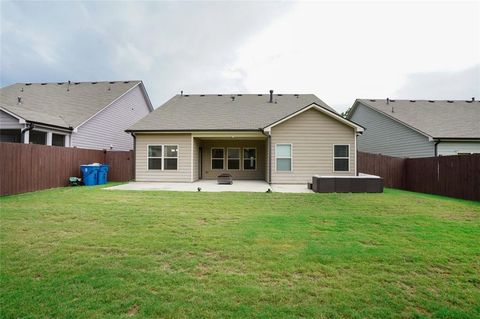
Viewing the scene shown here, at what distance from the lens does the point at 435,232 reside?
506 centimetres

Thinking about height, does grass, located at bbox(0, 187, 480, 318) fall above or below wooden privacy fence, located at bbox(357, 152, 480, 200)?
below

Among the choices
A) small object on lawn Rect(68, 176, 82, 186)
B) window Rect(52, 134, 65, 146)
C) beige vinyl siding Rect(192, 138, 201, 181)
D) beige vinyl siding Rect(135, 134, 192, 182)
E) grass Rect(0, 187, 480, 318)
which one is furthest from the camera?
window Rect(52, 134, 65, 146)

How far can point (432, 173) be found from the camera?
11695mm

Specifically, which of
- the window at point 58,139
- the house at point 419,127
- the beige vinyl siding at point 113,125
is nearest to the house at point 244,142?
the beige vinyl siding at point 113,125

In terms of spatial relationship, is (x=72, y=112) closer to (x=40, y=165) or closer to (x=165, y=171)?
(x=40, y=165)

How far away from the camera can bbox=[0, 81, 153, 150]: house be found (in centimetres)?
1305

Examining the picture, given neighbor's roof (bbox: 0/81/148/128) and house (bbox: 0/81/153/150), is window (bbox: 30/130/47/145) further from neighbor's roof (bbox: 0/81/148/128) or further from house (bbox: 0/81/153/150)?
neighbor's roof (bbox: 0/81/148/128)

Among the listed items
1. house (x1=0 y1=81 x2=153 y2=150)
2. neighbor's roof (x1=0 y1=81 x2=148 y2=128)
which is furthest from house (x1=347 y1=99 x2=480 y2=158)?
neighbor's roof (x1=0 y1=81 x2=148 y2=128)

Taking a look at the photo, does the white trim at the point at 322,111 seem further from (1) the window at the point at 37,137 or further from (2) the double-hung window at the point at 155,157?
(1) the window at the point at 37,137

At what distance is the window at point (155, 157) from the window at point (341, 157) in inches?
401

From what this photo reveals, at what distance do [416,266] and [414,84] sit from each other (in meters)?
31.5

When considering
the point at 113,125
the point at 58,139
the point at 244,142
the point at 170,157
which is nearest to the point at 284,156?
the point at 244,142

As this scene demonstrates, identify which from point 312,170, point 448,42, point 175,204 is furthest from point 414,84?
point 175,204

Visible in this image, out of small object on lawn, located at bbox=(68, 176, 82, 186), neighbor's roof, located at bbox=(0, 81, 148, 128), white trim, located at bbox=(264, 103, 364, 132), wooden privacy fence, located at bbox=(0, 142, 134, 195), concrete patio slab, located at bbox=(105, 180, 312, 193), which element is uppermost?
neighbor's roof, located at bbox=(0, 81, 148, 128)
